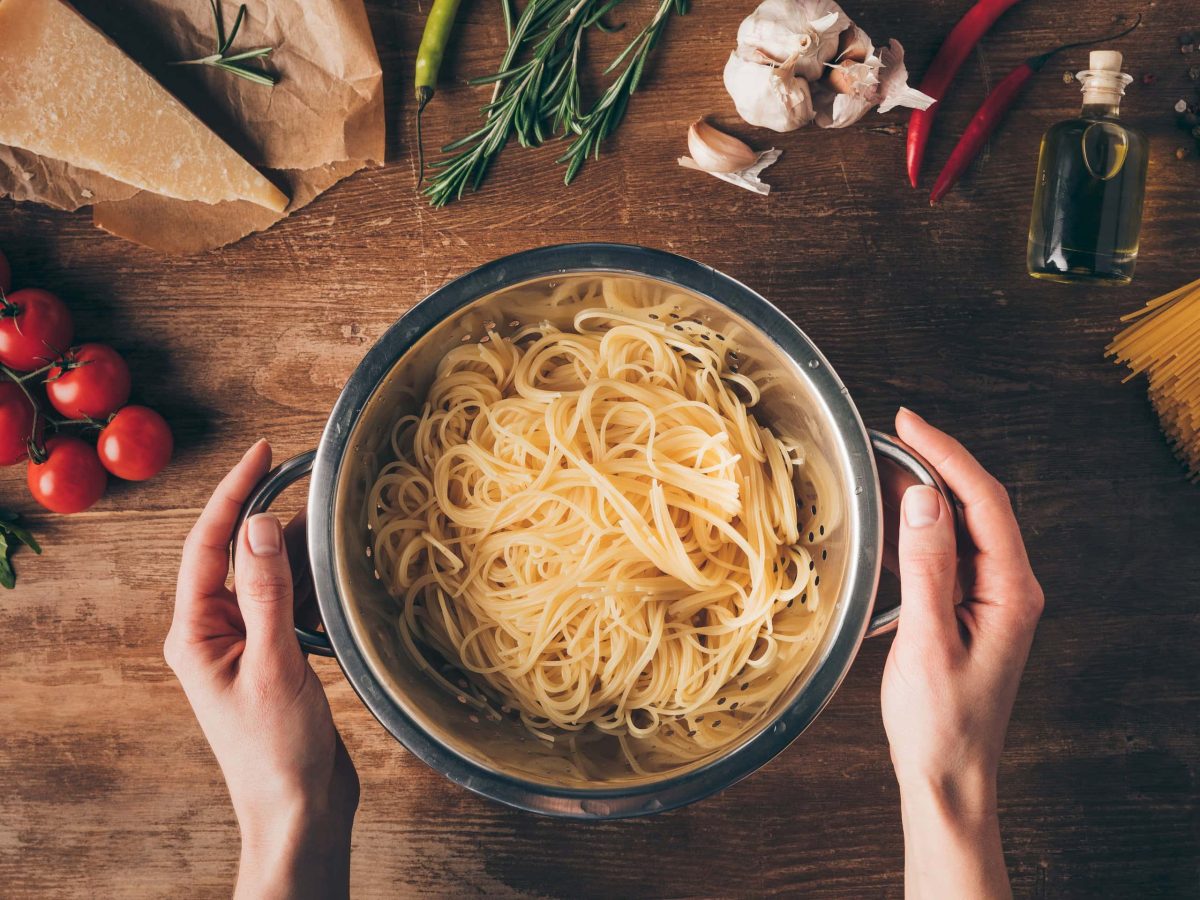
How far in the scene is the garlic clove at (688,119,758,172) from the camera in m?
1.66

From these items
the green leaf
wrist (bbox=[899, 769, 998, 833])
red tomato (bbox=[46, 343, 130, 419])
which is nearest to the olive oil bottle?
wrist (bbox=[899, 769, 998, 833])

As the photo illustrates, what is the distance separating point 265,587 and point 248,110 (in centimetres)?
106

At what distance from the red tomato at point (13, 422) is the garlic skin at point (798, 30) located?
169 cm

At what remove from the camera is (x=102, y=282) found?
1763 millimetres

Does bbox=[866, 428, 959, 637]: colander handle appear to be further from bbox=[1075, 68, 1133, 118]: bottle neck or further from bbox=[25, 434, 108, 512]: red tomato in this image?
bbox=[25, 434, 108, 512]: red tomato

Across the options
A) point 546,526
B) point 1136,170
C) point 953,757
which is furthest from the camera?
point 1136,170

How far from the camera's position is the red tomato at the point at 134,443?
167cm

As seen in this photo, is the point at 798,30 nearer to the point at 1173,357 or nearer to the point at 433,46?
the point at 433,46

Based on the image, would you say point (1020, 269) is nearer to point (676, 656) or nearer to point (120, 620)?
point (676, 656)

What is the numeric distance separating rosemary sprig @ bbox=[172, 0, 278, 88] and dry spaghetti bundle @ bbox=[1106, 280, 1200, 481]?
1885 millimetres

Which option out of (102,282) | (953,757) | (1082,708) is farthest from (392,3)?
(1082,708)

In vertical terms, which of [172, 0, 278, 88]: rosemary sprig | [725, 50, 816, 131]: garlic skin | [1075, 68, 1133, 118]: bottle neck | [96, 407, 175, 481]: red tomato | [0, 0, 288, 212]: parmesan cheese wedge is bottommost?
[96, 407, 175, 481]: red tomato

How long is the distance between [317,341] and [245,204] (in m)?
0.33

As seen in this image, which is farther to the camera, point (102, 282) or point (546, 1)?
point (102, 282)
